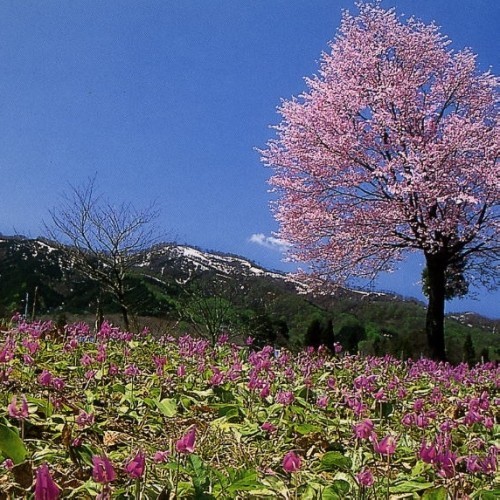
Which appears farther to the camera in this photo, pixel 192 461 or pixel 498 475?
pixel 498 475

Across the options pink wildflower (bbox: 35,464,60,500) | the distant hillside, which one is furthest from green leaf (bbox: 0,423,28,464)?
the distant hillside

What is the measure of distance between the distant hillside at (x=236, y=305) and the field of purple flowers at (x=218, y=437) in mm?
10159

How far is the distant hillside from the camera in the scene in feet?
60.5

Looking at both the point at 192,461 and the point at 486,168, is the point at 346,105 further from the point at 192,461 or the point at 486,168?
the point at 192,461

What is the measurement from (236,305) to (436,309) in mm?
6767

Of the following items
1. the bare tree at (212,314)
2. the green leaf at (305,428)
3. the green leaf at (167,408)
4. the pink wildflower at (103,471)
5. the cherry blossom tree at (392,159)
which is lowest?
the green leaf at (305,428)

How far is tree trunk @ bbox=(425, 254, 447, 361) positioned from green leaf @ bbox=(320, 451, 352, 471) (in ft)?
44.9

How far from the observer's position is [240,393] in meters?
3.58

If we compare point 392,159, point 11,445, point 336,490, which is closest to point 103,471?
point 11,445

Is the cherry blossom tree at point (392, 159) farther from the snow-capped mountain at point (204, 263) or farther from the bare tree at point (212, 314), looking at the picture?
the snow-capped mountain at point (204, 263)

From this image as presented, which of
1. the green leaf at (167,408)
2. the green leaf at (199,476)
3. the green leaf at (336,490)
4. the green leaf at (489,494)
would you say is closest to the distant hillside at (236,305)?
the green leaf at (167,408)

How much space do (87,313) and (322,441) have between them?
25980mm

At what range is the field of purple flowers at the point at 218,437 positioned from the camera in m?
1.72

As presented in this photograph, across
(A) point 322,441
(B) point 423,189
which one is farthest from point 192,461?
(B) point 423,189
